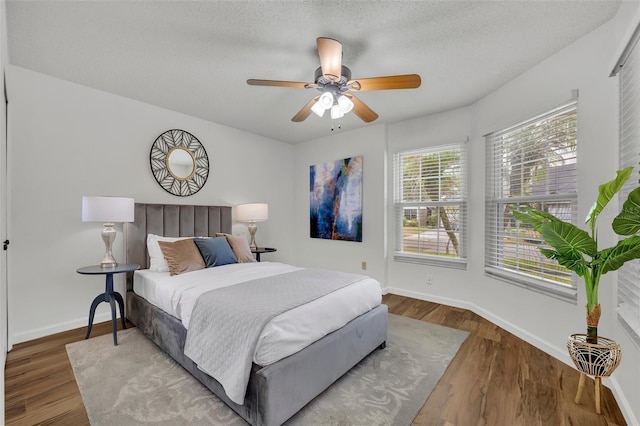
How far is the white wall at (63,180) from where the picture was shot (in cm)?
260

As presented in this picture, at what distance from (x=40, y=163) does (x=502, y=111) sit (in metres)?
4.71

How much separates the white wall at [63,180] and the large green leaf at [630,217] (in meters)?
4.11

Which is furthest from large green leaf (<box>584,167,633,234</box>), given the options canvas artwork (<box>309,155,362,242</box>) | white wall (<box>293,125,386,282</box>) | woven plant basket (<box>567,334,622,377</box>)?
canvas artwork (<box>309,155,362,242</box>)

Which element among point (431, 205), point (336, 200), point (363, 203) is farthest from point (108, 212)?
point (431, 205)

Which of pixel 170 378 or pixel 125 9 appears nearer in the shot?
pixel 125 9

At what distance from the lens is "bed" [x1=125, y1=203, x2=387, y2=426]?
154 cm

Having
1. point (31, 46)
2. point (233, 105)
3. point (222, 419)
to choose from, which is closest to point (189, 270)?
point (222, 419)

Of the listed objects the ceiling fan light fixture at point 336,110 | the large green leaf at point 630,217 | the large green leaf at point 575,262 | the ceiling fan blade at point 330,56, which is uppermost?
the ceiling fan blade at point 330,56

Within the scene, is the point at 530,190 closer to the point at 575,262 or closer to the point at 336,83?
the point at 575,262

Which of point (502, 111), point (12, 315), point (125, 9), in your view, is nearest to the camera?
point (125, 9)

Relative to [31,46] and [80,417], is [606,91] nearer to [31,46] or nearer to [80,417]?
[80,417]

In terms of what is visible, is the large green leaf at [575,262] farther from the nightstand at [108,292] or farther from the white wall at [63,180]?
the white wall at [63,180]

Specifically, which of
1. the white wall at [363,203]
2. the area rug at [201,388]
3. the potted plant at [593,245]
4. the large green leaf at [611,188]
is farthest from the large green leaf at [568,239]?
the white wall at [363,203]

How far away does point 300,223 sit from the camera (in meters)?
5.23
